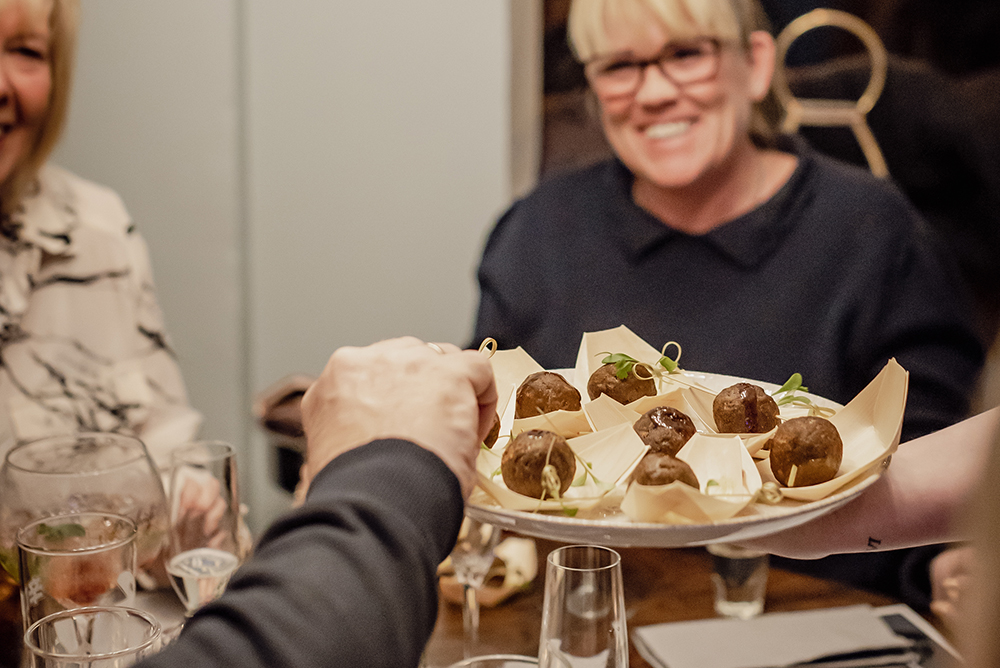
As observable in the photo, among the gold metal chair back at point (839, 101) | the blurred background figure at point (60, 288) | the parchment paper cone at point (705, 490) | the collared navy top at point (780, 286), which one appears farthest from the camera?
the gold metal chair back at point (839, 101)

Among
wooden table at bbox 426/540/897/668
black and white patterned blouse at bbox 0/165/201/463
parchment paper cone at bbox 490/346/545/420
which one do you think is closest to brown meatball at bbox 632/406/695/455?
parchment paper cone at bbox 490/346/545/420

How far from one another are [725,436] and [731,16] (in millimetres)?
1083

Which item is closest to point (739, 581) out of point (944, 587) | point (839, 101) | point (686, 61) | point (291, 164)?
point (944, 587)

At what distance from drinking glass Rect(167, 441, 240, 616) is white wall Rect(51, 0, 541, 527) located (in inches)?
64.3

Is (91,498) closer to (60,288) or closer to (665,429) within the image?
(665,429)

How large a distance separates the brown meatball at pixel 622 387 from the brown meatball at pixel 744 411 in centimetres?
6

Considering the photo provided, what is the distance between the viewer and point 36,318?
1590 mm

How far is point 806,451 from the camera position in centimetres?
66

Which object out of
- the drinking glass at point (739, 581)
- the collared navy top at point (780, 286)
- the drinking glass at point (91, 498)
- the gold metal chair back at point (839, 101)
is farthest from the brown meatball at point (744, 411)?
the gold metal chair back at point (839, 101)

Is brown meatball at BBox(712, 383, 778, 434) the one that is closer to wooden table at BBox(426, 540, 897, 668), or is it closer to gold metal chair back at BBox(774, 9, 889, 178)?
wooden table at BBox(426, 540, 897, 668)

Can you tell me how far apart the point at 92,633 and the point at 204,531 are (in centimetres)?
25

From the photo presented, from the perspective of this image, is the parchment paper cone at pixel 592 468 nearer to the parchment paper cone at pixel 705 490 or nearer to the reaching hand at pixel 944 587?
the parchment paper cone at pixel 705 490

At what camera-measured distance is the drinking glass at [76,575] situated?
63 centimetres

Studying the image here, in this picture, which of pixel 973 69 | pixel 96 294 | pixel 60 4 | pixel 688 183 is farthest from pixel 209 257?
pixel 973 69
